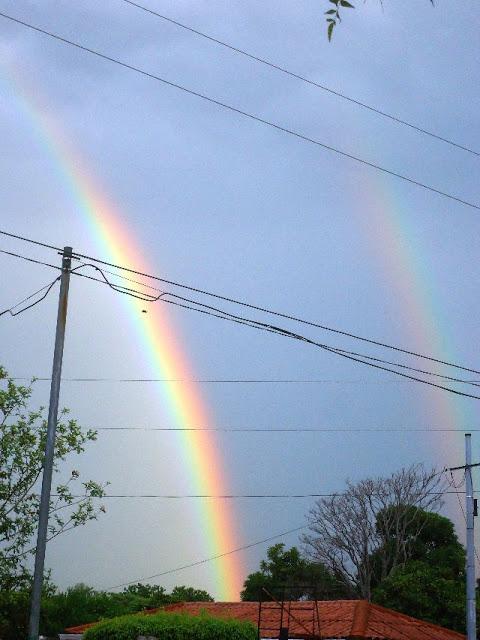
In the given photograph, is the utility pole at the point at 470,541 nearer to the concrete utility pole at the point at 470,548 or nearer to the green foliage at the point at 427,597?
the concrete utility pole at the point at 470,548

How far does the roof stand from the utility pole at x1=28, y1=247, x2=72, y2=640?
35.9ft

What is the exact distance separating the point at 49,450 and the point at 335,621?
16593 millimetres

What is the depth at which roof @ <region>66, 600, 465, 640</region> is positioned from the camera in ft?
100

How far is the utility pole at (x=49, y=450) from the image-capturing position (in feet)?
61.4

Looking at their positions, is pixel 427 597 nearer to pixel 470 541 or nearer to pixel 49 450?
pixel 470 541

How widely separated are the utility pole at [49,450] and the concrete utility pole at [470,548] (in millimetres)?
15013

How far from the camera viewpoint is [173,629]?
2520 cm

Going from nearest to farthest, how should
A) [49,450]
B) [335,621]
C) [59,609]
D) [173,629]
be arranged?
[49,450], [173,629], [335,621], [59,609]

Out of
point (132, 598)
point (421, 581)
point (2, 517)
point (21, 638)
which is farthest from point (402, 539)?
point (2, 517)

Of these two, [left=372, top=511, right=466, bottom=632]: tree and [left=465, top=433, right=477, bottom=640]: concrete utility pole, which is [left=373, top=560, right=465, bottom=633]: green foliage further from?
[left=465, top=433, right=477, bottom=640]: concrete utility pole

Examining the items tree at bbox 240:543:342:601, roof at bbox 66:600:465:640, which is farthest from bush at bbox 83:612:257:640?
tree at bbox 240:543:342:601

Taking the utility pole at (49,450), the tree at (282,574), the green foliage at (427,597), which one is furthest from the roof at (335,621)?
the tree at (282,574)

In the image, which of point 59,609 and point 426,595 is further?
point 426,595

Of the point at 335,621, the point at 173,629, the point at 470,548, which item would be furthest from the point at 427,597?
the point at 173,629
